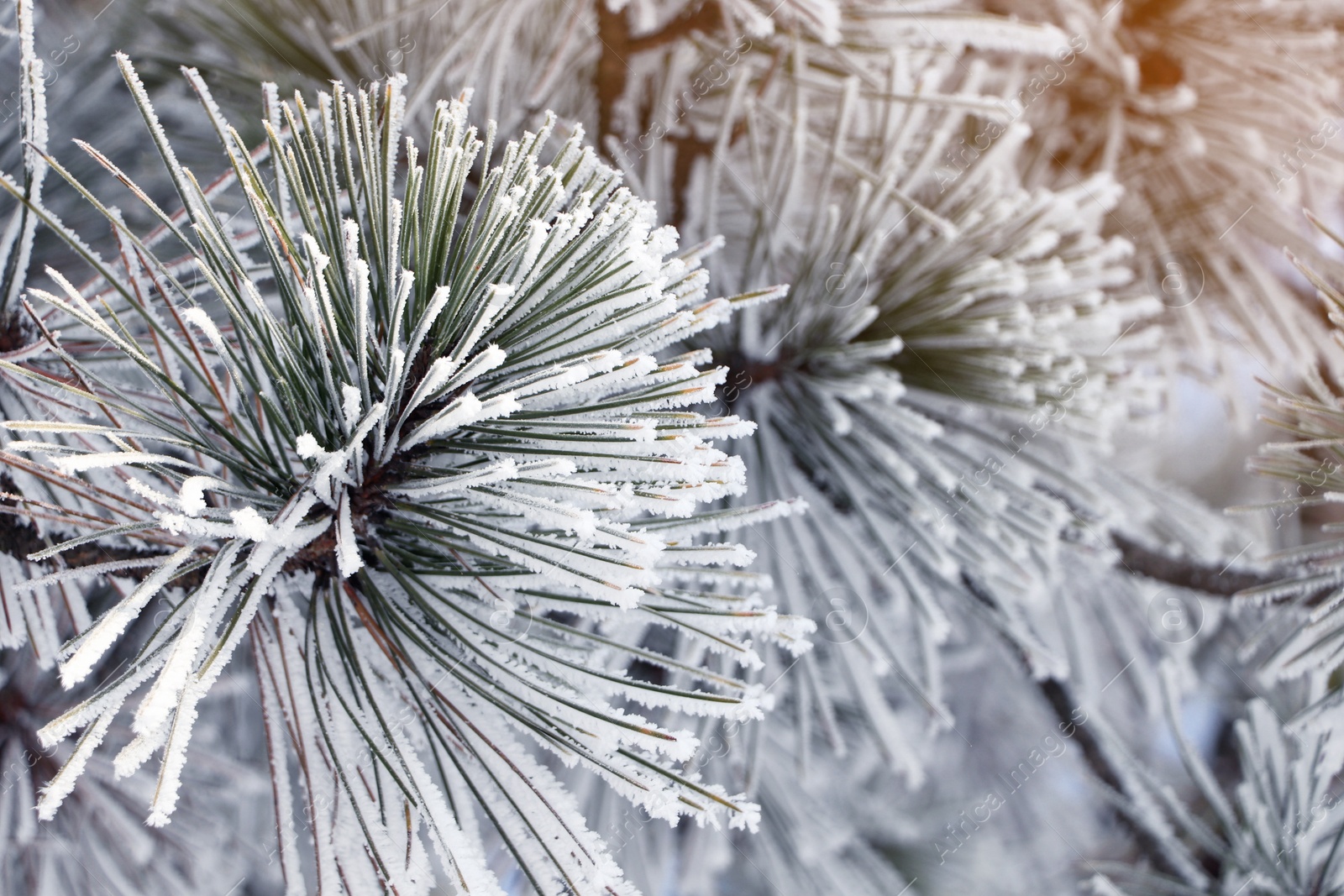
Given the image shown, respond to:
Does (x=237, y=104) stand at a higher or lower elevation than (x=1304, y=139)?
higher

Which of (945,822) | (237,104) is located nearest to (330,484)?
(237,104)

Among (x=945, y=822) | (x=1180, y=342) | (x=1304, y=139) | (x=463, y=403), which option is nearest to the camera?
(x=463, y=403)

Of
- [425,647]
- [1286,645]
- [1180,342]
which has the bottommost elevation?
[1286,645]

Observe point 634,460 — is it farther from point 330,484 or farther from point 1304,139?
point 1304,139

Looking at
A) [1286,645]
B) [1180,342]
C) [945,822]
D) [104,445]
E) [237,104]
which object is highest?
[237,104]

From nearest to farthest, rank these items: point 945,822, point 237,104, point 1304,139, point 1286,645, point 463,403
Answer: point 463,403 → point 1286,645 → point 237,104 → point 1304,139 → point 945,822

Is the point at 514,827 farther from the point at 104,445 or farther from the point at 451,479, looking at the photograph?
the point at 104,445

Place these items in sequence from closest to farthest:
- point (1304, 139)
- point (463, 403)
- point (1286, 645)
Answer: point (463, 403) < point (1286, 645) < point (1304, 139)

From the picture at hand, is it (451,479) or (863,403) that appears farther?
(863,403)

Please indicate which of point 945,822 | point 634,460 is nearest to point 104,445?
point 634,460
